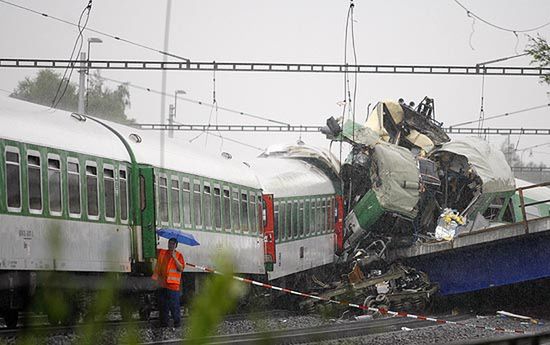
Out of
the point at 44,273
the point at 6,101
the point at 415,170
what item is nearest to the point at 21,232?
the point at 6,101

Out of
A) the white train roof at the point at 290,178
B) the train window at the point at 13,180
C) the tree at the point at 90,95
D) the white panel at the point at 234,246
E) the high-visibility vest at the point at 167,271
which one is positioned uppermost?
the tree at the point at 90,95

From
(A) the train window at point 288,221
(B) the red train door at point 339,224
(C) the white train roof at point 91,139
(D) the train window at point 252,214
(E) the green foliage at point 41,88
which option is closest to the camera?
(C) the white train roof at point 91,139

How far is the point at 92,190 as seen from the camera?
15.6 metres

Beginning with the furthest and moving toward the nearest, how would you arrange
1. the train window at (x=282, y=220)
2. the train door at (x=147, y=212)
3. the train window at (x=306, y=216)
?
the train window at (x=306, y=216), the train window at (x=282, y=220), the train door at (x=147, y=212)

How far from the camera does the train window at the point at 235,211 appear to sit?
75.3ft

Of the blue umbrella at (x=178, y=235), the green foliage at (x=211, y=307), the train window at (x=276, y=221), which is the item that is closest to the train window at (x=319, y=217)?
the train window at (x=276, y=221)

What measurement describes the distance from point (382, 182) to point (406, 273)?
274cm

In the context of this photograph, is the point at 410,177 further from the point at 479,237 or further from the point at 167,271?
the point at 167,271

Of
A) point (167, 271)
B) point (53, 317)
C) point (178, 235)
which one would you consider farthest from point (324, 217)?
point (53, 317)

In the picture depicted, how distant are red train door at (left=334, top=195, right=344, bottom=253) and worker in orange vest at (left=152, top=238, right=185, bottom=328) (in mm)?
14350

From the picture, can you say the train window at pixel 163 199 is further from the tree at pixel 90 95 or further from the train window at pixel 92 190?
the tree at pixel 90 95

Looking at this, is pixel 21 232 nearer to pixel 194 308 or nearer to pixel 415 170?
pixel 194 308

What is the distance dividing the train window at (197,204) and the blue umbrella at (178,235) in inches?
45.8

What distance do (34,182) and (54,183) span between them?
680 mm
